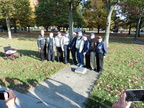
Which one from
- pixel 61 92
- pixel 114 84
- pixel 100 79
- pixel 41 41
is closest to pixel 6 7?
pixel 41 41

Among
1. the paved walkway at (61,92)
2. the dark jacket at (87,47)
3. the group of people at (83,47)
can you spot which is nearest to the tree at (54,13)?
the group of people at (83,47)

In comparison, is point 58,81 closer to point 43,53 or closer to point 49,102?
point 49,102

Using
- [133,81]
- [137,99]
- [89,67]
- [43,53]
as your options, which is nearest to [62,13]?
[43,53]

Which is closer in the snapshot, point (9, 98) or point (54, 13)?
point (9, 98)

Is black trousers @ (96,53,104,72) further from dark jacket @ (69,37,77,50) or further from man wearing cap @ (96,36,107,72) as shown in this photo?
dark jacket @ (69,37,77,50)

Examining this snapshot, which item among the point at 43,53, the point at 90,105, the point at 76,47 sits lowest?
the point at 90,105

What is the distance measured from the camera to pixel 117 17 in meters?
29.0

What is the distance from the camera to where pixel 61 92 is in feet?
13.2

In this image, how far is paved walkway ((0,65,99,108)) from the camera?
135 inches

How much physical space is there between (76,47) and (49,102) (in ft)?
11.4

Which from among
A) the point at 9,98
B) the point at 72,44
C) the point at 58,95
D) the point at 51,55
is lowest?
the point at 58,95

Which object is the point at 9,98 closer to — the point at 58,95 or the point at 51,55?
the point at 58,95

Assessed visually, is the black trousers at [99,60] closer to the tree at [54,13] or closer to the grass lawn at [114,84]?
the grass lawn at [114,84]

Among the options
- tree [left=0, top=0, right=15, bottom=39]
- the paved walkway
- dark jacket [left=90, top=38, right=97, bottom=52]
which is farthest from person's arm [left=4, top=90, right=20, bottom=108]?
tree [left=0, top=0, right=15, bottom=39]
